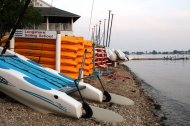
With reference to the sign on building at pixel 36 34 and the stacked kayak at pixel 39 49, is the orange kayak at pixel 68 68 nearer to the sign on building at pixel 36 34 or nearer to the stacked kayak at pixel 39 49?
the stacked kayak at pixel 39 49

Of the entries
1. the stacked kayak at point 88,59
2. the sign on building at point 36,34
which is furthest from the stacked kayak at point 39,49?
the stacked kayak at point 88,59

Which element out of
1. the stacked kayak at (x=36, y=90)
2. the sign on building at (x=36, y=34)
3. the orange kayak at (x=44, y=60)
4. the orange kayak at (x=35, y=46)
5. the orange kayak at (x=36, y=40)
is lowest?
the stacked kayak at (x=36, y=90)

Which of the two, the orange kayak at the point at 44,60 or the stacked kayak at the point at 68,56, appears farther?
the stacked kayak at the point at 68,56

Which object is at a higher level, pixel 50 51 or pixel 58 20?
pixel 58 20

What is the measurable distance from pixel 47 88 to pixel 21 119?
1.17 meters

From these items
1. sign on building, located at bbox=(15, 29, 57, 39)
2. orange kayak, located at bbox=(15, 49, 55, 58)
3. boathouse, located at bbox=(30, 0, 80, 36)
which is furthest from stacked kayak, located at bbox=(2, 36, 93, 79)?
boathouse, located at bbox=(30, 0, 80, 36)

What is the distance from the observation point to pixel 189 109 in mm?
17984

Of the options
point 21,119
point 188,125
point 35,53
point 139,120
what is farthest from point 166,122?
point 21,119

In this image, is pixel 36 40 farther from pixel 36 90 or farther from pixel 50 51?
pixel 36 90

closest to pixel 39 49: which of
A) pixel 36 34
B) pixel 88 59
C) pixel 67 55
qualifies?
pixel 36 34

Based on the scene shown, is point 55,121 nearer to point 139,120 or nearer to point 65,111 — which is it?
point 65,111

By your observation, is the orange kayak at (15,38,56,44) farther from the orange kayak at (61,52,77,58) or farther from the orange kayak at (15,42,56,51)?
the orange kayak at (61,52,77,58)

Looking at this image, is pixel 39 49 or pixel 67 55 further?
pixel 39 49

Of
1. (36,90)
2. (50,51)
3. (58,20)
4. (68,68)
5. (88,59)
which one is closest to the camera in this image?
(36,90)
